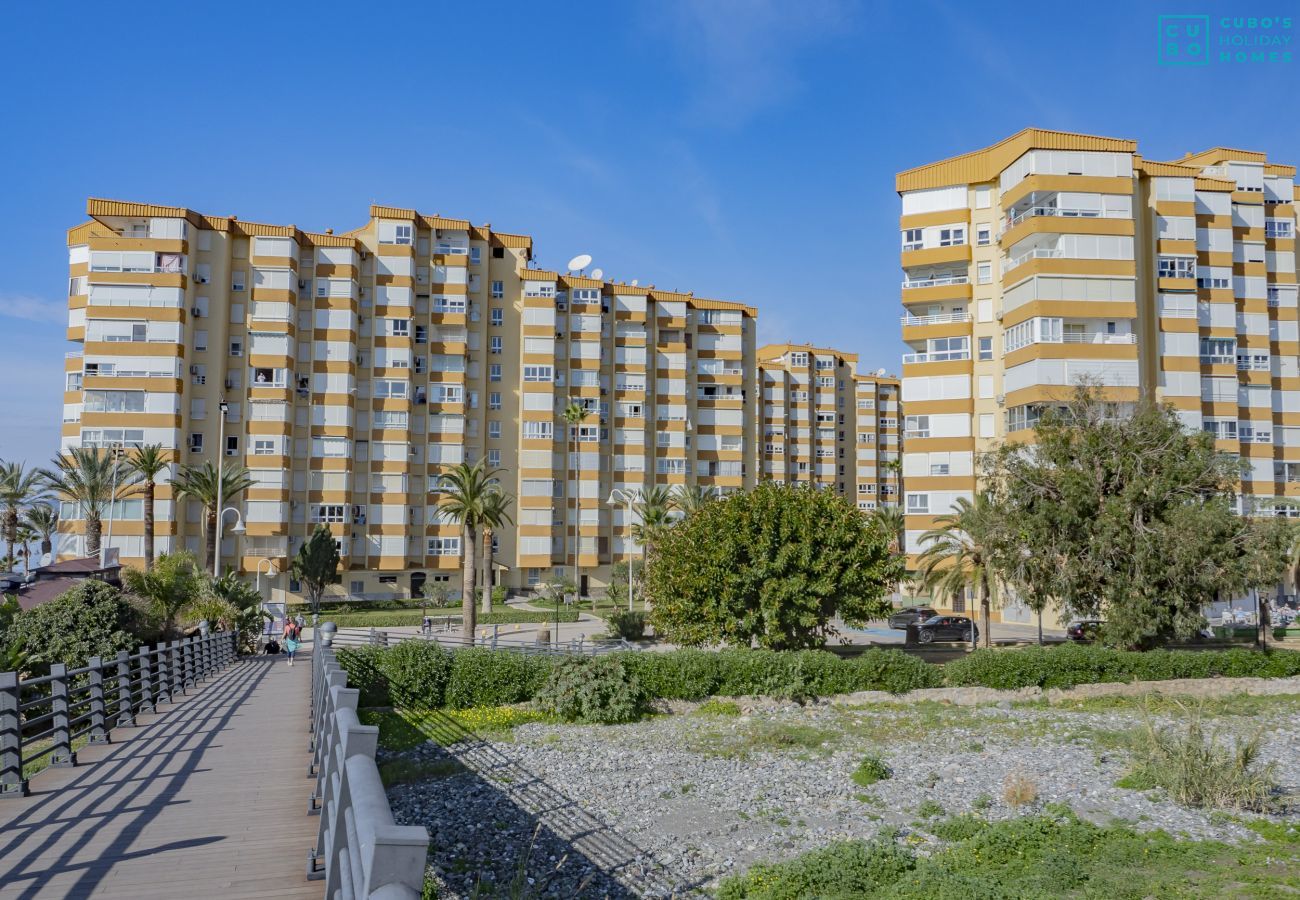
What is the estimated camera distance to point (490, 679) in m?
31.9

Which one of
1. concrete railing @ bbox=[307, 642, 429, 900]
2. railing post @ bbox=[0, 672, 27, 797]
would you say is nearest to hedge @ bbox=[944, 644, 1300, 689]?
railing post @ bbox=[0, 672, 27, 797]

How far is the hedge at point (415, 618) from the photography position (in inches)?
2264

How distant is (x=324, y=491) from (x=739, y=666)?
4824cm

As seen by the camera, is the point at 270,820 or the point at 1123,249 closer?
the point at 270,820

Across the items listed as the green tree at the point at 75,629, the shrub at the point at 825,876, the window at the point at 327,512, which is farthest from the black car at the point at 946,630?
the window at the point at 327,512

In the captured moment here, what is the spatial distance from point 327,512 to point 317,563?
852 centimetres

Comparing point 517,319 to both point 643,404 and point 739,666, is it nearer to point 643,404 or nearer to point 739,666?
point 643,404

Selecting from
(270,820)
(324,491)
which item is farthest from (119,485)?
(270,820)

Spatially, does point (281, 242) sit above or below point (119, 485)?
above

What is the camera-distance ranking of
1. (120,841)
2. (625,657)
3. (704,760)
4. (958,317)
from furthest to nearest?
(958,317) < (625,657) < (704,760) < (120,841)

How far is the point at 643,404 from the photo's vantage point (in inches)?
3339

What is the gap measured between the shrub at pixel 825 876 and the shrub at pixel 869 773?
22.2 ft

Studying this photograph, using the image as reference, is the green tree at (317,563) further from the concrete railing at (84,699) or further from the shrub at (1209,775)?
the shrub at (1209,775)

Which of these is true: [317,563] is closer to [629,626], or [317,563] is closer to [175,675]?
[629,626]
